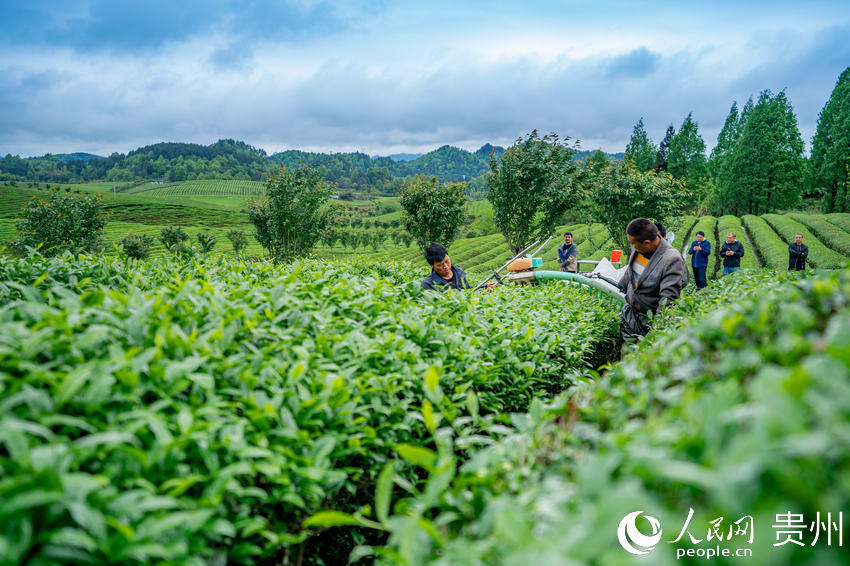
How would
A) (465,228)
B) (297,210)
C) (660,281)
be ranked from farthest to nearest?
(465,228)
(297,210)
(660,281)

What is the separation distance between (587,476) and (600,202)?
1717 cm

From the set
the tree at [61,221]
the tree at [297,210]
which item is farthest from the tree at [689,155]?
the tree at [61,221]

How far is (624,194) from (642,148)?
2081 inches

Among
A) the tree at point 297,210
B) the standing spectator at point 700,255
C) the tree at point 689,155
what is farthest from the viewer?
the tree at point 689,155

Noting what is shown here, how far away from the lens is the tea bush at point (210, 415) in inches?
45.6

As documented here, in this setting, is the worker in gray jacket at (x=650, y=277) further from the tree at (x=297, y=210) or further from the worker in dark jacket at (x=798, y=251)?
the tree at (x=297, y=210)

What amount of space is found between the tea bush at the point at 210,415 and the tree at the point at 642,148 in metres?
64.5

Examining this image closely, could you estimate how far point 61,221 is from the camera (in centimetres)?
2583

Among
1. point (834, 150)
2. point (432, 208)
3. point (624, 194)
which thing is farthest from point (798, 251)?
point (834, 150)

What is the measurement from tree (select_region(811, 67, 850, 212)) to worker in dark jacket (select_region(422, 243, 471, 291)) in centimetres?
4750

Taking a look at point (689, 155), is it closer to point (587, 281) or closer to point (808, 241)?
point (808, 241)

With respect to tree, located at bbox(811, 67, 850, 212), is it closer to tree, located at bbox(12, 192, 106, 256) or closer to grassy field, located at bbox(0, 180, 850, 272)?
grassy field, located at bbox(0, 180, 850, 272)

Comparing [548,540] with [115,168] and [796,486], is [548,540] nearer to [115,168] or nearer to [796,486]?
[796,486]

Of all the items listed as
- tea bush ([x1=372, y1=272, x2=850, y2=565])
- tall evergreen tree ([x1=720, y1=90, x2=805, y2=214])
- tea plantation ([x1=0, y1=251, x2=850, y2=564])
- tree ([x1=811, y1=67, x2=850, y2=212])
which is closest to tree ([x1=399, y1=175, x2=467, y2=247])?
tea plantation ([x1=0, y1=251, x2=850, y2=564])
